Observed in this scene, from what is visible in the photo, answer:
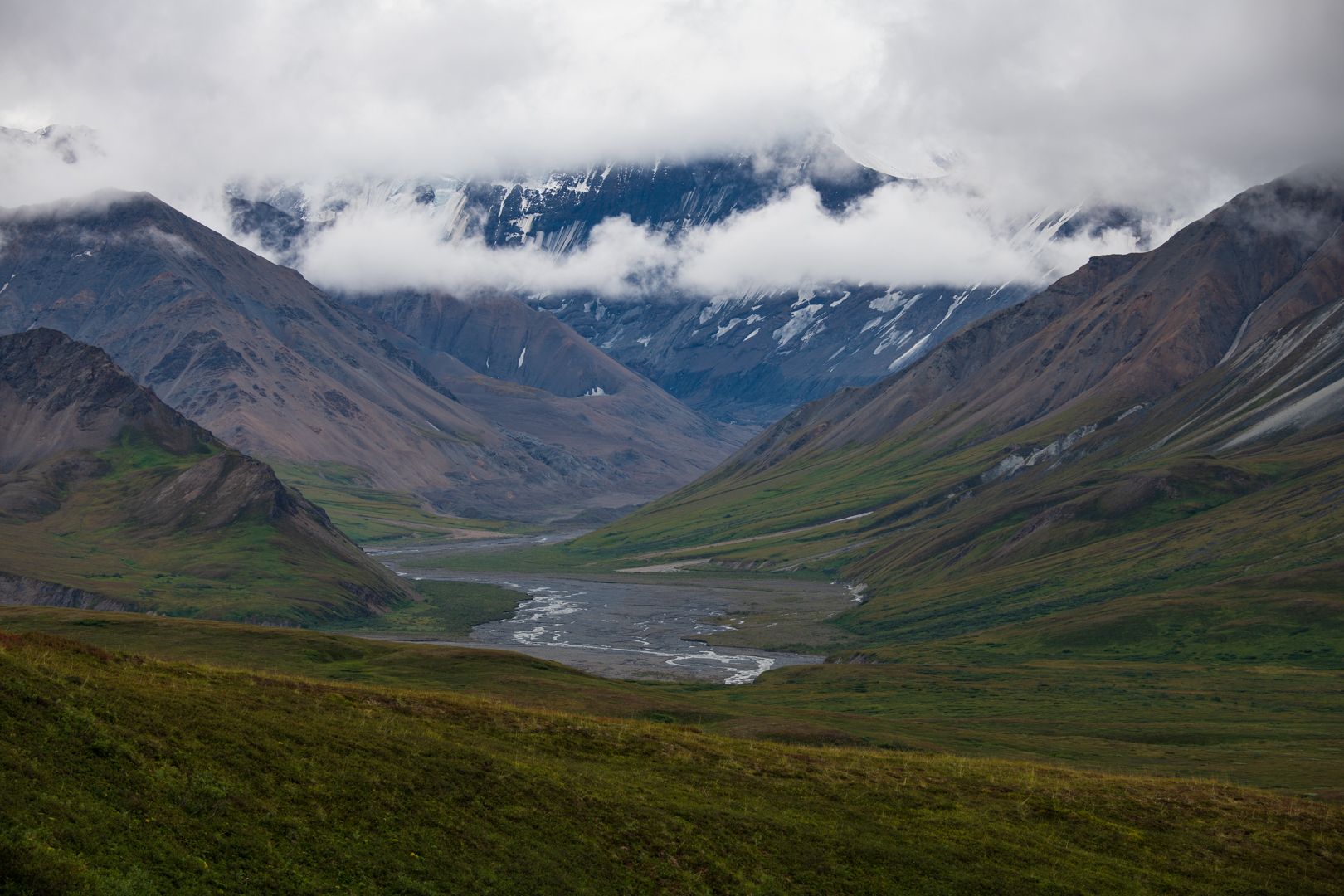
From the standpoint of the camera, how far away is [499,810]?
39.1 meters

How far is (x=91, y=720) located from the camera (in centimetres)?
3388

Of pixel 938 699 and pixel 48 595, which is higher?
pixel 48 595

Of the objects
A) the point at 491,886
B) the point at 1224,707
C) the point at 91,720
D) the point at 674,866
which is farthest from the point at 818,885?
the point at 1224,707

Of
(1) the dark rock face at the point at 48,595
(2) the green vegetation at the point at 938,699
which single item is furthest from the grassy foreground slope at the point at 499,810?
(1) the dark rock face at the point at 48,595

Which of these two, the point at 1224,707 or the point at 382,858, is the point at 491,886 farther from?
the point at 1224,707

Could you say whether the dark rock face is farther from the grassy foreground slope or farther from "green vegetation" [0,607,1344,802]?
the grassy foreground slope

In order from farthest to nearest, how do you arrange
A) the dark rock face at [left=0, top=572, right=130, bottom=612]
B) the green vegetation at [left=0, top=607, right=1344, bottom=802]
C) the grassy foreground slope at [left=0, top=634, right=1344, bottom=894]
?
the dark rock face at [left=0, top=572, right=130, bottom=612] → the green vegetation at [left=0, top=607, right=1344, bottom=802] → the grassy foreground slope at [left=0, top=634, right=1344, bottom=894]

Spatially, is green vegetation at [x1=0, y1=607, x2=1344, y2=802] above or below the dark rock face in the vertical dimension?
below

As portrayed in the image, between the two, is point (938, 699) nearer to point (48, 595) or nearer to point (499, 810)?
point (499, 810)

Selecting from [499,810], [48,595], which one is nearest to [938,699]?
[499,810]

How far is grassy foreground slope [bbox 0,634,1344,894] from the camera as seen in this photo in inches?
1196

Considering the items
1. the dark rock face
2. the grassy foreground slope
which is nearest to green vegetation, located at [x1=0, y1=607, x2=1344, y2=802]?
the grassy foreground slope

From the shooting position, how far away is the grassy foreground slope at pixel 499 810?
30391 mm

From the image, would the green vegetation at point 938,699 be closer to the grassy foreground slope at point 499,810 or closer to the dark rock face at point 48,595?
the grassy foreground slope at point 499,810
